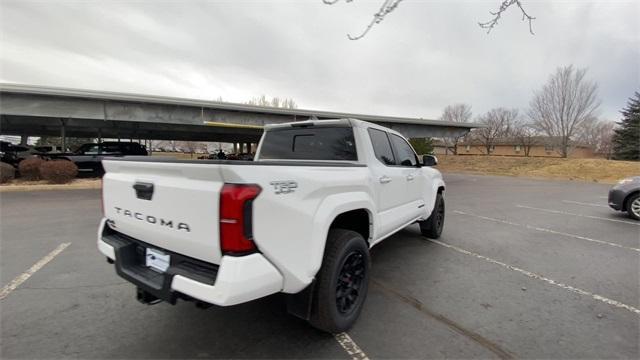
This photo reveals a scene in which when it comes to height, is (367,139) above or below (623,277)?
above

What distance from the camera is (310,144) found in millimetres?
3834

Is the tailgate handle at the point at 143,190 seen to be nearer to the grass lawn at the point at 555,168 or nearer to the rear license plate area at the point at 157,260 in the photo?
the rear license plate area at the point at 157,260

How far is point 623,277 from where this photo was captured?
4.22 meters

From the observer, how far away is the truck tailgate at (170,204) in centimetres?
196

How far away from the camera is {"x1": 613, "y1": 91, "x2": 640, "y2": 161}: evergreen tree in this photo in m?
39.1

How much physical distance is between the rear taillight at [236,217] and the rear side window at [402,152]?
2.87 m

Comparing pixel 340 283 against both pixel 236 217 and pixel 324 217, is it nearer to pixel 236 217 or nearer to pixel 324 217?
pixel 324 217

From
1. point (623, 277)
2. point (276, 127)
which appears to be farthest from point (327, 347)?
point (623, 277)

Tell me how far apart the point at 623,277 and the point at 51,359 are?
6382 millimetres

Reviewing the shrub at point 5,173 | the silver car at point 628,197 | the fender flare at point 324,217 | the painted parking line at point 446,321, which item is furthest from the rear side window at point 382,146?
the shrub at point 5,173

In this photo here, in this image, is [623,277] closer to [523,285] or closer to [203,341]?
[523,285]

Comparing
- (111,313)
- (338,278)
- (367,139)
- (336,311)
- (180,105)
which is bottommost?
(111,313)

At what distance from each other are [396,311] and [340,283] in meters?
0.82

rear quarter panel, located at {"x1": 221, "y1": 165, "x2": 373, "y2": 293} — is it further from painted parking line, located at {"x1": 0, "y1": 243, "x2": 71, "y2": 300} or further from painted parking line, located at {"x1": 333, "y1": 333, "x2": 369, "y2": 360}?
painted parking line, located at {"x1": 0, "y1": 243, "x2": 71, "y2": 300}
